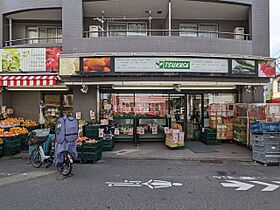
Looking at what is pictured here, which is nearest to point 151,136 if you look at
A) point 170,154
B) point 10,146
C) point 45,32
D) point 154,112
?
point 154,112

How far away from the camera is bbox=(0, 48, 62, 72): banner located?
41.3ft

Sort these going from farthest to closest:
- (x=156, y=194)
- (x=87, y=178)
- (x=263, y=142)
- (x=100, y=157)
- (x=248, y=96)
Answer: (x=248, y=96)
(x=100, y=157)
(x=263, y=142)
(x=87, y=178)
(x=156, y=194)

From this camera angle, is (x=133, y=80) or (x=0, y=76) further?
(x=0, y=76)

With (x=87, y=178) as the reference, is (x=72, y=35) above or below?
above

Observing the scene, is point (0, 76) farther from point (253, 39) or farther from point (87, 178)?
point (253, 39)

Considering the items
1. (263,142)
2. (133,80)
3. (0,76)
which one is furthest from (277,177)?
(0,76)

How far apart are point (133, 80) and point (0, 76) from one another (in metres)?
7.19

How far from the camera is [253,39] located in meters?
12.7

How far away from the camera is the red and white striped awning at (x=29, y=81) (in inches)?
468

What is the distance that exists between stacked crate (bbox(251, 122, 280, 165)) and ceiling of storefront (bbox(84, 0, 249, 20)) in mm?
7397

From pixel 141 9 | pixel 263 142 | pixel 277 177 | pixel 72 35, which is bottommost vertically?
pixel 277 177

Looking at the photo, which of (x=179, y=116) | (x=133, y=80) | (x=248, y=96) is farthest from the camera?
(x=179, y=116)

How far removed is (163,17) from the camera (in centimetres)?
1469

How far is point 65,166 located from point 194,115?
930 centimetres
